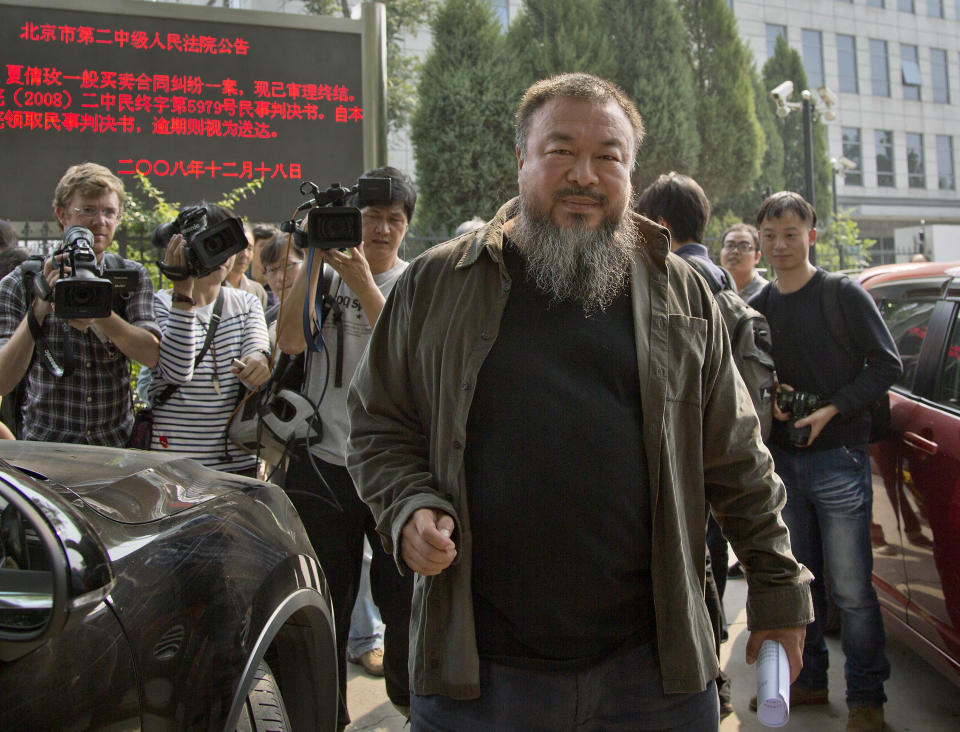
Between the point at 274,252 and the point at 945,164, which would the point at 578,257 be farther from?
the point at 945,164

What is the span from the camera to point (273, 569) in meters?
2.25

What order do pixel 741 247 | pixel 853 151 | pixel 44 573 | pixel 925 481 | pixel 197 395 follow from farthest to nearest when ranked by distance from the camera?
pixel 853 151, pixel 741 247, pixel 197 395, pixel 925 481, pixel 44 573

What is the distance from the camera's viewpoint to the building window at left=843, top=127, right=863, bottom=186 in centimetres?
3797

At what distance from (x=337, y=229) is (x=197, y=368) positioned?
0.93 m

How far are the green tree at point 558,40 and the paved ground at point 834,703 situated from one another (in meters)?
20.8

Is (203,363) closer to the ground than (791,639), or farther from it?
farther from it

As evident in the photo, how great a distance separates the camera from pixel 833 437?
354cm

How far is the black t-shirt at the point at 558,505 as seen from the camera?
180 cm

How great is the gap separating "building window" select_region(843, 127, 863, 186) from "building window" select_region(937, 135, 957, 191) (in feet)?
15.5

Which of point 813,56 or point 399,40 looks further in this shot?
point 813,56

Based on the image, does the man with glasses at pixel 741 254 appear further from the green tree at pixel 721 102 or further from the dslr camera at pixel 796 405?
the green tree at pixel 721 102

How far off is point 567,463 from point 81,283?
6.85ft

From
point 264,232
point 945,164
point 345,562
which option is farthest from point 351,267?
point 945,164

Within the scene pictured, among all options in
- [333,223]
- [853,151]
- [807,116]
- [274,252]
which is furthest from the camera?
[853,151]
